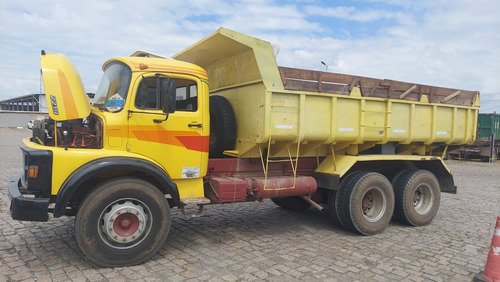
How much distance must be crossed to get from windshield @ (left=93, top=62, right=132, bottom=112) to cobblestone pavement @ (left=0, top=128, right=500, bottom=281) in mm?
1966

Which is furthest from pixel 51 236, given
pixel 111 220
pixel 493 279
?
pixel 493 279

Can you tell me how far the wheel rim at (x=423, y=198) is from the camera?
7.05 m

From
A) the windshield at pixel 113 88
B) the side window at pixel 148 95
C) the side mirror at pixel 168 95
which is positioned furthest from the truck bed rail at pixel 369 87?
the windshield at pixel 113 88

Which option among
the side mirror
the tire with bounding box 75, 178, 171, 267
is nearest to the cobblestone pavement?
the tire with bounding box 75, 178, 171, 267

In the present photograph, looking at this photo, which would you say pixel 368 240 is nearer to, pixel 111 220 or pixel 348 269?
pixel 348 269

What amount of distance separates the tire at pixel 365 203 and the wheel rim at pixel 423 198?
38.5 inches

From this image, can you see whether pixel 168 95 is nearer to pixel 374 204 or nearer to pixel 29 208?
pixel 29 208

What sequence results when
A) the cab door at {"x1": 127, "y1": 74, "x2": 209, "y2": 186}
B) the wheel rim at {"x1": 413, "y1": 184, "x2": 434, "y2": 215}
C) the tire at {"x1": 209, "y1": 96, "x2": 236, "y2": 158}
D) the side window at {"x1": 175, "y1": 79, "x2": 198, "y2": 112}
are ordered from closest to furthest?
the cab door at {"x1": 127, "y1": 74, "x2": 209, "y2": 186} < the side window at {"x1": 175, "y1": 79, "x2": 198, "y2": 112} < the tire at {"x1": 209, "y1": 96, "x2": 236, "y2": 158} < the wheel rim at {"x1": 413, "y1": 184, "x2": 434, "y2": 215}

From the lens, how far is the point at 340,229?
644 centimetres

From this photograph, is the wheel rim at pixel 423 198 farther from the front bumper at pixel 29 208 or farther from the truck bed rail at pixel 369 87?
the front bumper at pixel 29 208

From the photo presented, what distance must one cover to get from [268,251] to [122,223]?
79.5 inches

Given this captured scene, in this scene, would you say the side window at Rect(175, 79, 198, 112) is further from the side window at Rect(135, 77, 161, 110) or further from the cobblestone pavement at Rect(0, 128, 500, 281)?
the cobblestone pavement at Rect(0, 128, 500, 281)

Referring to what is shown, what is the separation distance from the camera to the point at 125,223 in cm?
445

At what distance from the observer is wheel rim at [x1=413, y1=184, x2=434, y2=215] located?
7047mm
